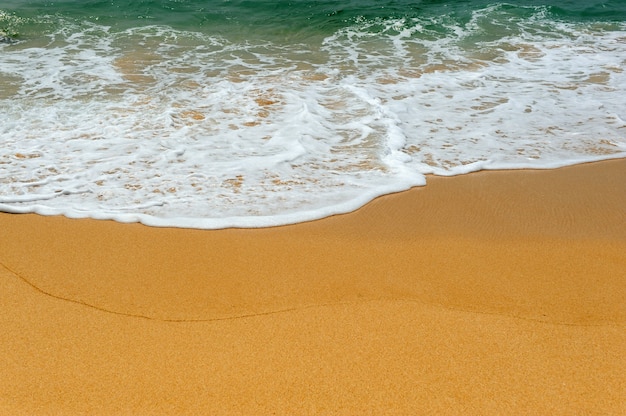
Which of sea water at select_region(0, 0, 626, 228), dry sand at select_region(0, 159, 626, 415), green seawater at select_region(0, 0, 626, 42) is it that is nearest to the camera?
dry sand at select_region(0, 159, 626, 415)

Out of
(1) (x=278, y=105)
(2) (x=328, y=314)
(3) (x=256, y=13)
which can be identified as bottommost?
(2) (x=328, y=314)

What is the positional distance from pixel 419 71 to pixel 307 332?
6695mm

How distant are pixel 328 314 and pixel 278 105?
4.29 meters

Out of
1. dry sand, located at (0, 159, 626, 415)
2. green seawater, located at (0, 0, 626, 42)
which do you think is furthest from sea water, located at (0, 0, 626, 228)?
dry sand, located at (0, 159, 626, 415)

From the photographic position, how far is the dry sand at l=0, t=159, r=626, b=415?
2529 millimetres

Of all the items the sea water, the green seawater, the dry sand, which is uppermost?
the green seawater

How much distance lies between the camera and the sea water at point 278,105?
15.5 ft

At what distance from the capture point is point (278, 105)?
6.92 meters

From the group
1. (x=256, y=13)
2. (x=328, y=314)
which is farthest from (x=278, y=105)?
(x=256, y=13)

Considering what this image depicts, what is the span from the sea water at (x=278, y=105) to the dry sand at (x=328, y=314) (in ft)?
1.62

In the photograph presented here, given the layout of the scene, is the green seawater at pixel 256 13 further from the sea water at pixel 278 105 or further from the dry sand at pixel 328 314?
the dry sand at pixel 328 314

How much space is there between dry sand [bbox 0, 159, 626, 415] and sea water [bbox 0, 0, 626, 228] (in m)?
0.49

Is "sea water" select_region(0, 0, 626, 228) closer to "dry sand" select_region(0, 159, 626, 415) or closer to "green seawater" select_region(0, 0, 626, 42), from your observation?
"green seawater" select_region(0, 0, 626, 42)

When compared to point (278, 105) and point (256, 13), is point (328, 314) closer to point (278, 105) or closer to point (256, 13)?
point (278, 105)
